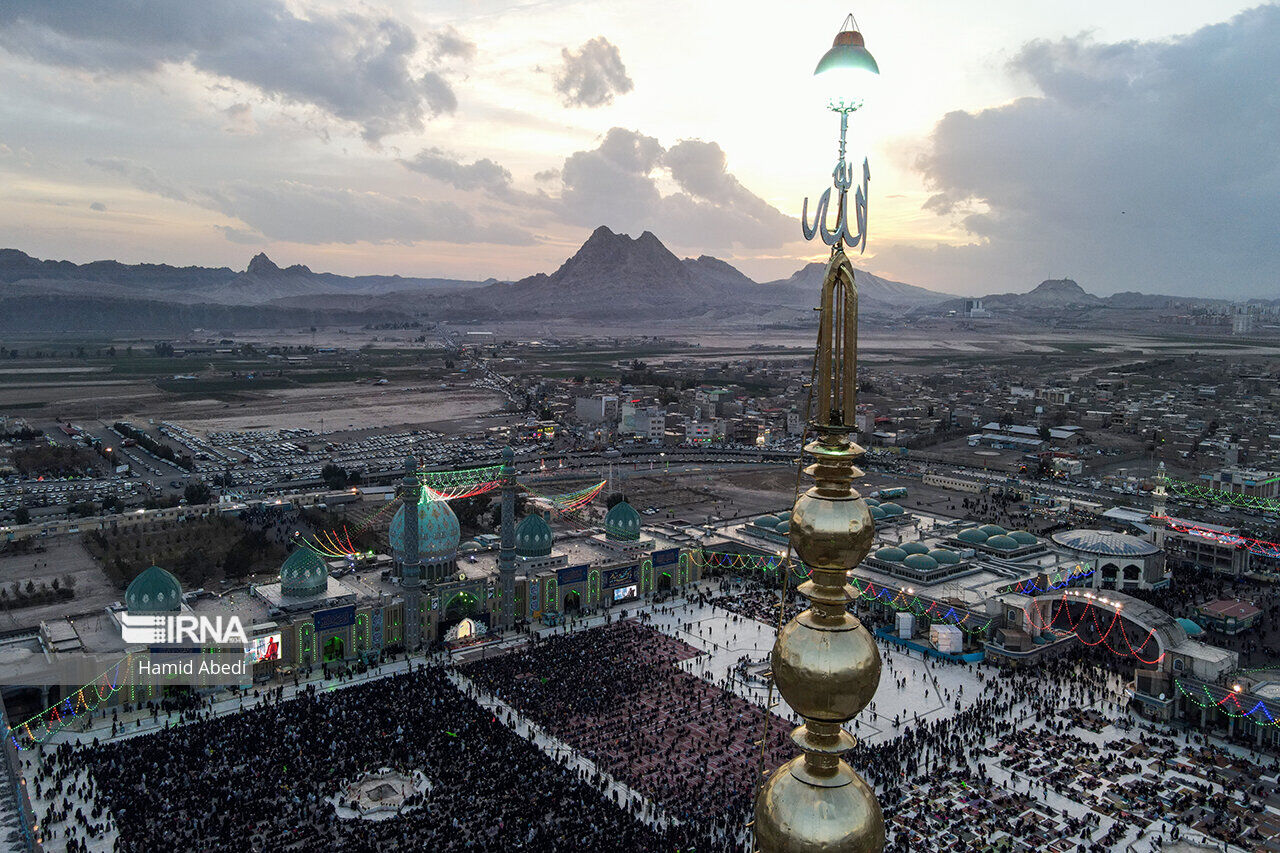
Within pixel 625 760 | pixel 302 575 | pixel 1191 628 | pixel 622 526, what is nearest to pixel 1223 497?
pixel 1191 628

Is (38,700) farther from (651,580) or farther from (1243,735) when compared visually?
(1243,735)

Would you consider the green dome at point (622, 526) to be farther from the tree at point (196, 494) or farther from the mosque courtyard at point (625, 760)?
the tree at point (196, 494)

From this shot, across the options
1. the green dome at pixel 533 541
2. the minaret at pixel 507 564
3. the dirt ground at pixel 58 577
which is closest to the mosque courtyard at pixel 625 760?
the minaret at pixel 507 564

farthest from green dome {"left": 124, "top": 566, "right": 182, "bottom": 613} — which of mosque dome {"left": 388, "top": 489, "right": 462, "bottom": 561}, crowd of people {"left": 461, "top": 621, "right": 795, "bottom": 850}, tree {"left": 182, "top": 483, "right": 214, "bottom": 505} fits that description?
tree {"left": 182, "top": 483, "right": 214, "bottom": 505}

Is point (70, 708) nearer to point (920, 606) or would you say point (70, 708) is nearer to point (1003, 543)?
point (920, 606)

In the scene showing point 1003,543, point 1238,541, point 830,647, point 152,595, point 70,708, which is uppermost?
point 830,647

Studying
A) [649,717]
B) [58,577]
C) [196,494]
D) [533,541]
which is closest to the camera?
[649,717]

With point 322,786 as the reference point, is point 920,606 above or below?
above

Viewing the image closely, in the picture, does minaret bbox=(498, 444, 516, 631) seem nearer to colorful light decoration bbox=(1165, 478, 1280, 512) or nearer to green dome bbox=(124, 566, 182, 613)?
green dome bbox=(124, 566, 182, 613)
